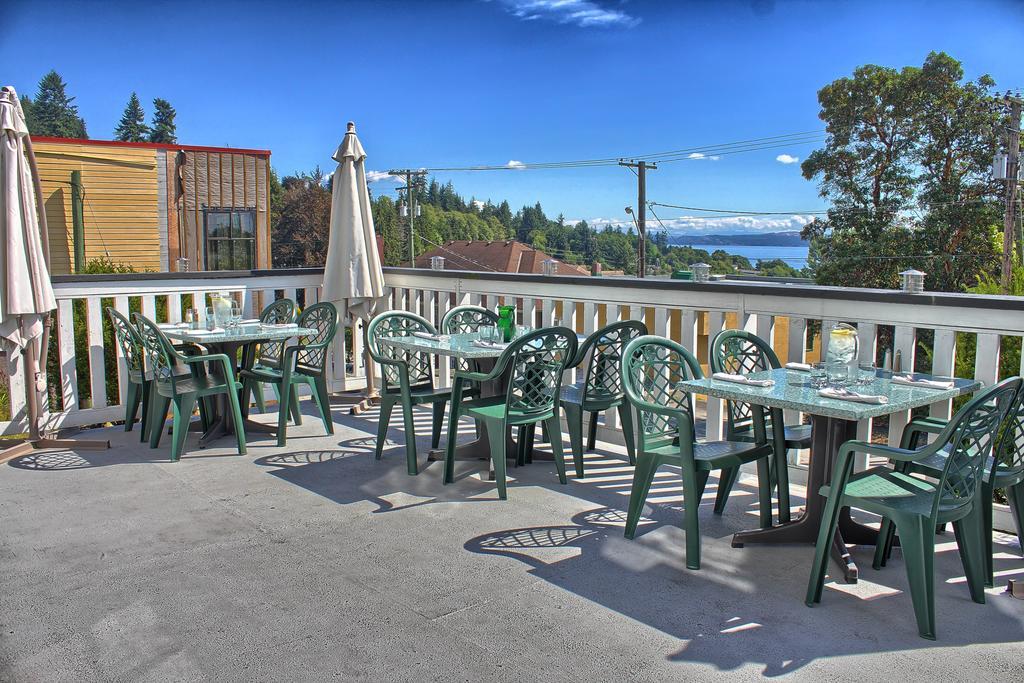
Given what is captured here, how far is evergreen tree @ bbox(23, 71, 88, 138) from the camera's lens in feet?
148

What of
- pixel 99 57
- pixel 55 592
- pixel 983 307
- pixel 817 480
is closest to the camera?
pixel 55 592

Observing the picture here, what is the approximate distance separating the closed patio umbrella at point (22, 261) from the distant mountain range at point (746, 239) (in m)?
30.0

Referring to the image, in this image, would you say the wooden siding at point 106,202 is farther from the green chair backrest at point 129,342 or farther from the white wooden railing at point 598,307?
the green chair backrest at point 129,342

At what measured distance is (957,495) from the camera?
9.07 feet

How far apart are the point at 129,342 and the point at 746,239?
3765 centimetres

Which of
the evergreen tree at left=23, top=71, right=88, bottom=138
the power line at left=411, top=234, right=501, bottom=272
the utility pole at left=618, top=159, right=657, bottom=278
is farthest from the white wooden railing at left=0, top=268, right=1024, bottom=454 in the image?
the evergreen tree at left=23, top=71, right=88, bottom=138

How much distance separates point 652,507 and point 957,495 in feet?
4.80

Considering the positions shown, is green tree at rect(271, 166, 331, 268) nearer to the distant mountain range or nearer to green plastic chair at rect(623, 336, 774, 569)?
the distant mountain range

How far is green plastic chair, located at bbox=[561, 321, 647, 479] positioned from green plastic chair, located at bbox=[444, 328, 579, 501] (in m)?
0.14

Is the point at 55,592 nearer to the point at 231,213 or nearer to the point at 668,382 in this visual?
the point at 668,382

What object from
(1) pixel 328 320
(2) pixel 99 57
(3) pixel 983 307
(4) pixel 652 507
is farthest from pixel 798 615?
(2) pixel 99 57

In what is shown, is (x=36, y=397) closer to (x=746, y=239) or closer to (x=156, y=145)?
(x=156, y=145)

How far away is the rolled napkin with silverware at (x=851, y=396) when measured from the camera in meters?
2.97

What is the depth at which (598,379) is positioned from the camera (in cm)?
452
